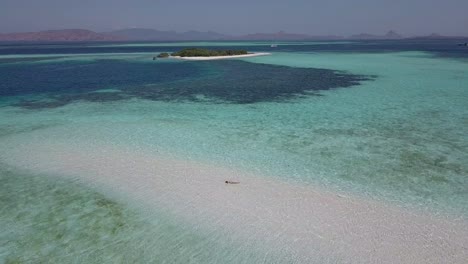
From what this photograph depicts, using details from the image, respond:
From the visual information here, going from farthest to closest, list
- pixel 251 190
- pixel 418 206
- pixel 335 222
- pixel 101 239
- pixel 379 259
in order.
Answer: pixel 251 190 → pixel 418 206 → pixel 335 222 → pixel 101 239 → pixel 379 259

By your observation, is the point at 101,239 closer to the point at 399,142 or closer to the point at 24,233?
the point at 24,233

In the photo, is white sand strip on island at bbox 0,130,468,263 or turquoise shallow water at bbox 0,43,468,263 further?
turquoise shallow water at bbox 0,43,468,263

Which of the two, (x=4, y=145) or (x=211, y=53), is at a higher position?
(x=211, y=53)

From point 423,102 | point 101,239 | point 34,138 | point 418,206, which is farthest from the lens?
point 423,102

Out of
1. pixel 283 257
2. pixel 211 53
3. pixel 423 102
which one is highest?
pixel 211 53

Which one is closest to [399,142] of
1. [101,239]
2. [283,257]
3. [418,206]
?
[418,206]

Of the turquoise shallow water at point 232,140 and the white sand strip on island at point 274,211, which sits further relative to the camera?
the turquoise shallow water at point 232,140
